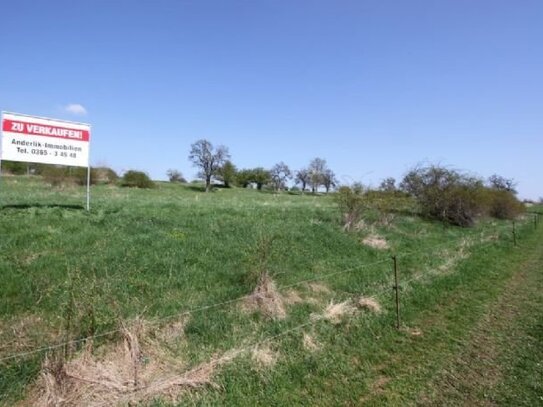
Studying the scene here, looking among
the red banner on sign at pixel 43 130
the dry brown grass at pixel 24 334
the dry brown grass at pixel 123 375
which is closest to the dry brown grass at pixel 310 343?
the dry brown grass at pixel 123 375

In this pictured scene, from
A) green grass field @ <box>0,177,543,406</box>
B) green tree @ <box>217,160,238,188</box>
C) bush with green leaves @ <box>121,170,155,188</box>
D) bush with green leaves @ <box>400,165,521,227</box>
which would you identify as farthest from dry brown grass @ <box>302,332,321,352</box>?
green tree @ <box>217,160,238,188</box>

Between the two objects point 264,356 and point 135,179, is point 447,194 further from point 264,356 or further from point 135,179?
point 135,179

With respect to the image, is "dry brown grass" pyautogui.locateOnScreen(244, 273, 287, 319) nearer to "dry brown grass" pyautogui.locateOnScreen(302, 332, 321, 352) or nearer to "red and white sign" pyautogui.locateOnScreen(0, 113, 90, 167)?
"dry brown grass" pyautogui.locateOnScreen(302, 332, 321, 352)

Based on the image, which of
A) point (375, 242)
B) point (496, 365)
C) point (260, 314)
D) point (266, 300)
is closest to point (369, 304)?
point (266, 300)

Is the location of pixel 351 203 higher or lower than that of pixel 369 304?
higher

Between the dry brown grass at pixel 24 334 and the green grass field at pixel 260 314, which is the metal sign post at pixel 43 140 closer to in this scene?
the green grass field at pixel 260 314

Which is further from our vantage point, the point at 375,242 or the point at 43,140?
the point at 375,242

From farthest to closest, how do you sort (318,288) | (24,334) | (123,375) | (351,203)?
(351,203) < (318,288) < (24,334) < (123,375)

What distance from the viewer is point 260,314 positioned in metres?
7.11

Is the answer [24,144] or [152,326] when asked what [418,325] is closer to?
[152,326]

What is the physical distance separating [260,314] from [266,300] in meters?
0.37

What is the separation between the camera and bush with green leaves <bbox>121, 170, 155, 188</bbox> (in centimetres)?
5866

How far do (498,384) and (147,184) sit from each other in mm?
58468

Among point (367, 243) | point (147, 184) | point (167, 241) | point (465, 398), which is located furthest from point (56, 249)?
point (147, 184)
